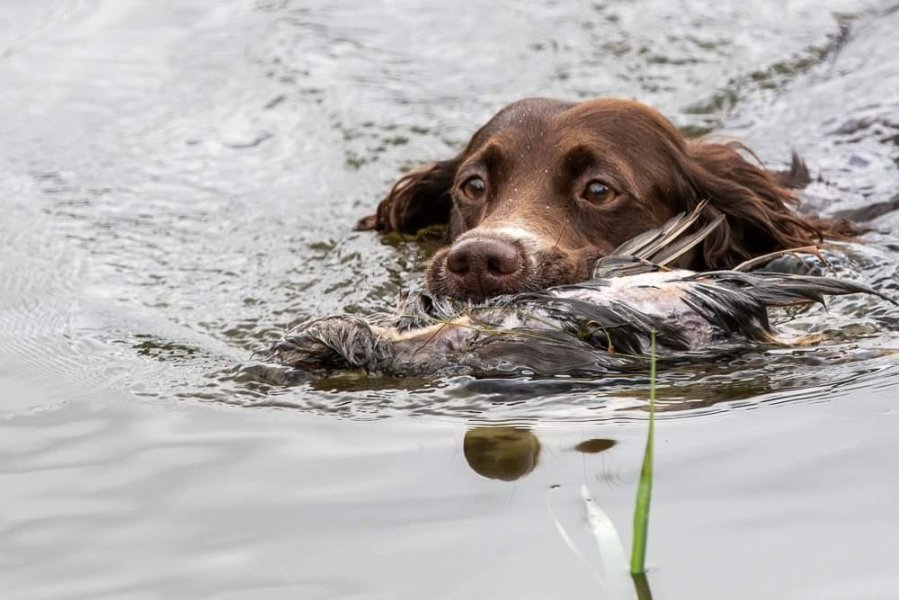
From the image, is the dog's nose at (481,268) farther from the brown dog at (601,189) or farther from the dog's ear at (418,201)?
the dog's ear at (418,201)

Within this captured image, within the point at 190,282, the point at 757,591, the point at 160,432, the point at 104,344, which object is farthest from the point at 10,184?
the point at 757,591

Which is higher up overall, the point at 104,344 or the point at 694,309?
the point at 694,309

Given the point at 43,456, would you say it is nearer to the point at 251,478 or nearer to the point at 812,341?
the point at 251,478

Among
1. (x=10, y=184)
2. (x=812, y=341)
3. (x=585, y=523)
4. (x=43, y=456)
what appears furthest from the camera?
(x=10, y=184)

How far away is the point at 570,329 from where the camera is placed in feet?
11.2

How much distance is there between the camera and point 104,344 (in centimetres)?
429

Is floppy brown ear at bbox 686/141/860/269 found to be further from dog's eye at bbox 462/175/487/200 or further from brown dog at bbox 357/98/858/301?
dog's eye at bbox 462/175/487/200

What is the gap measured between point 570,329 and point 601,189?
1377 millimetres

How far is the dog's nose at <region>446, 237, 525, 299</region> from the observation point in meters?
3.89

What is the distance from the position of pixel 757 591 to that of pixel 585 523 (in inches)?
15.6

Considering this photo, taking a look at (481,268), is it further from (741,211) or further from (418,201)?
(418,201)

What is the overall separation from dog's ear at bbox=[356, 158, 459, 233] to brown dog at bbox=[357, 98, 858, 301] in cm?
43

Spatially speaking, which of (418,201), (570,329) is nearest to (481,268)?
(570,329)

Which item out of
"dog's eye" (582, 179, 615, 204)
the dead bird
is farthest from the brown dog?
the dead bird
